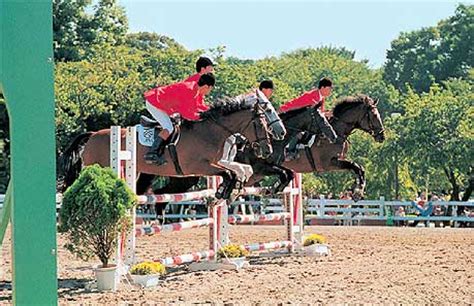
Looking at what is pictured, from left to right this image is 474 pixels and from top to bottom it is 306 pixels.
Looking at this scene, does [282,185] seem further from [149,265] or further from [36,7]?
[36,7]

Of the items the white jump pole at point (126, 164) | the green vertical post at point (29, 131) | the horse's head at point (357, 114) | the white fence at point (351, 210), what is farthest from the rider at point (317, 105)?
the white fence at point (351, 210)

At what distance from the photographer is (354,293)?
6.24 meters

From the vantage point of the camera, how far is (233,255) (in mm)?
8562

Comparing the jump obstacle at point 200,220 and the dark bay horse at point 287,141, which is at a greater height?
the dark bay horse at point 287,141

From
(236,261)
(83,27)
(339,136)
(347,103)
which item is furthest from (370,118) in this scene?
(83,27)

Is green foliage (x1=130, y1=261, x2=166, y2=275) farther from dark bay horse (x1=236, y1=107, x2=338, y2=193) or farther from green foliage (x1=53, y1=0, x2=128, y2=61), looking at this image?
green foliage (x1=53, y1=0, x2=128, y2=61)

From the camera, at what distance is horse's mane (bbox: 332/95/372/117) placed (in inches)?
414

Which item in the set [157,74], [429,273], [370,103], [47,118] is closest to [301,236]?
[370,103]

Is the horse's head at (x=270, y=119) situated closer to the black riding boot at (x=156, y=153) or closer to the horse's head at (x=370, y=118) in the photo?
the black riding boot at (x=156, y=153)

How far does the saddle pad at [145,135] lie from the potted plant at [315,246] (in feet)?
9.26

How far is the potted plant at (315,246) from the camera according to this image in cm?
1001

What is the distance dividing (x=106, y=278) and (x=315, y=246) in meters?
3.86

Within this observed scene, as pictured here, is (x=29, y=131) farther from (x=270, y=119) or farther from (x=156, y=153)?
(x=270, y=119)

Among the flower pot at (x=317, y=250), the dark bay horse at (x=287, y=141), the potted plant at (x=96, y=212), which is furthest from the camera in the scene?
the flower pot at (x=317, y=250)
